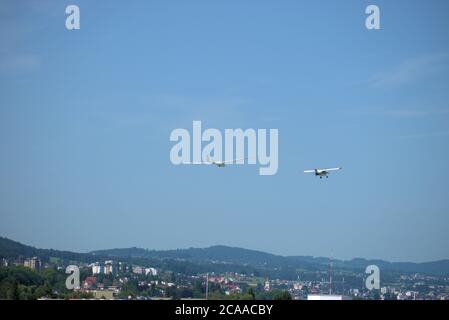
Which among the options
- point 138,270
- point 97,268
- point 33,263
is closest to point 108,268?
point 97,268

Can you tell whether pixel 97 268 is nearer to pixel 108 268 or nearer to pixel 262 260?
pixel 108 268

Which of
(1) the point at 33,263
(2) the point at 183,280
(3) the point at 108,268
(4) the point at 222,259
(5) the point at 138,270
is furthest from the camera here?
(4) the point at 222,259

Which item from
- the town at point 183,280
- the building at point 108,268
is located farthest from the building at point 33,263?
the building at point 108,268

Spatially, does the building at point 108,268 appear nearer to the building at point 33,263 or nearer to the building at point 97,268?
the building at point 97,268

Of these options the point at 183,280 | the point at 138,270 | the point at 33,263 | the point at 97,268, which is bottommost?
the point at 183,280

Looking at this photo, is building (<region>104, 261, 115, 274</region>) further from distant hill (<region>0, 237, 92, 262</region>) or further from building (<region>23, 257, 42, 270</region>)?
building (<region>23, 257, 42, 270</region>)

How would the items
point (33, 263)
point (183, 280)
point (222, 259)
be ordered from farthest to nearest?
point (222, 259) → point (33, 263) → point (183, 280)
